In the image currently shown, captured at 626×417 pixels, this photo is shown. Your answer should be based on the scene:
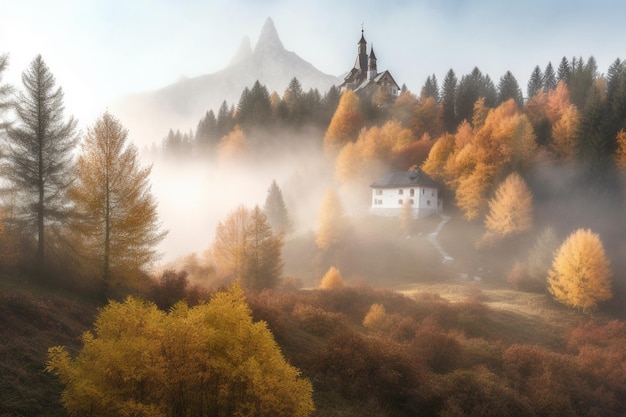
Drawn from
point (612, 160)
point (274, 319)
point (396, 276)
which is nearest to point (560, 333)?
point (396, 276)

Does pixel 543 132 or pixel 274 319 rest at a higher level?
pixel 543 132

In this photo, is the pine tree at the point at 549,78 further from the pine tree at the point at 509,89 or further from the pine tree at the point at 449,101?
the pine tree at the point at 449,101

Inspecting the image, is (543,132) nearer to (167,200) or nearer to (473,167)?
(473,167)

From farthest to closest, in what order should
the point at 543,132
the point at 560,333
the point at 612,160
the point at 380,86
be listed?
the point at 380,86, the point at 543,132, the point at 612,160, the point at 560,333

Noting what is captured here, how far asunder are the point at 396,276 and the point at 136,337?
4260cm

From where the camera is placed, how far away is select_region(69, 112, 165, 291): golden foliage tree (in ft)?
80.3

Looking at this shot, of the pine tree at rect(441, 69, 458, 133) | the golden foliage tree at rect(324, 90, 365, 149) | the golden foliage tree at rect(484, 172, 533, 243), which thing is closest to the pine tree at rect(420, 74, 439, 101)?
the pine tree at rect(441, 69, 458, 133)

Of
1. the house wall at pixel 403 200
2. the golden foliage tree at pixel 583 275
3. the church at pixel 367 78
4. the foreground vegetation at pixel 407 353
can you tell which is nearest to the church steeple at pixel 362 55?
the church at pixel 367 78

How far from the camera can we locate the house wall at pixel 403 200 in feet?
213

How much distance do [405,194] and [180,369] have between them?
192 feet

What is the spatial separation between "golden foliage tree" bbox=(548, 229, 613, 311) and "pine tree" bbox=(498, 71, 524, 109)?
6488cm

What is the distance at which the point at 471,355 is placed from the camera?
26.7 m

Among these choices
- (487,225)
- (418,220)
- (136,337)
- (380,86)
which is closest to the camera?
(136,337)

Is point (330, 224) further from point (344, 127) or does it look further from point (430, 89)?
point (430, 89)
